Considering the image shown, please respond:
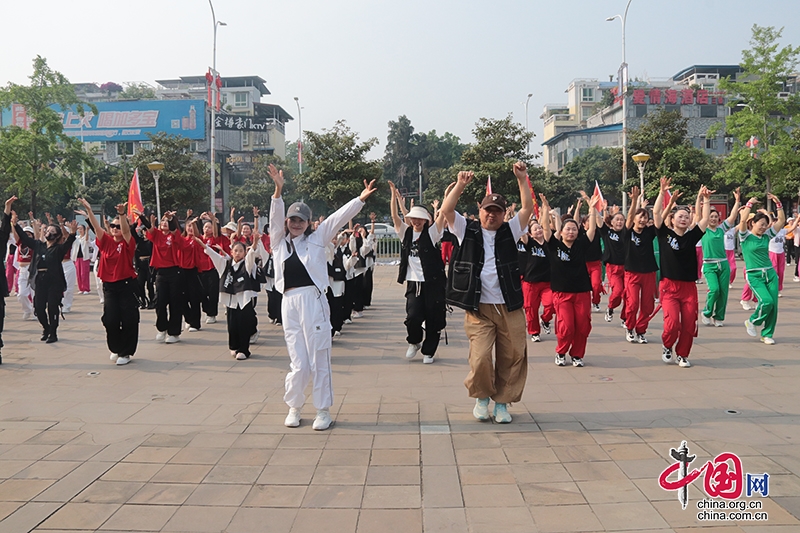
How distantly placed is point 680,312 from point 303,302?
4.77m

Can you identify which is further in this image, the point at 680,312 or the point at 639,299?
the point at 639,299

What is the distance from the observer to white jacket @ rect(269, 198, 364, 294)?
18.5ft

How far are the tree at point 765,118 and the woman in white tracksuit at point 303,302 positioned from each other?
24244 mm

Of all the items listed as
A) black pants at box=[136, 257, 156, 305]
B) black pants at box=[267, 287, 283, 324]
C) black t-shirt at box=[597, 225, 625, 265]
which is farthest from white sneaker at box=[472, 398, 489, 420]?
black pants at box=[136, 257, 156, 305]

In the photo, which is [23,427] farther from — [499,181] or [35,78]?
[35,78]

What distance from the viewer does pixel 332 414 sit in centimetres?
606

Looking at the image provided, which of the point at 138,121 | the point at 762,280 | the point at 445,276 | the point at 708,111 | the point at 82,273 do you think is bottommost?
the point at 82,273

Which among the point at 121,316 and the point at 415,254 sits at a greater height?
the point at 415,254

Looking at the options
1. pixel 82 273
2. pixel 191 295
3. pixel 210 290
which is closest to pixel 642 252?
pixel 191 295

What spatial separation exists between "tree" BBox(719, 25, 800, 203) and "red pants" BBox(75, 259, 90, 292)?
76.8 feet

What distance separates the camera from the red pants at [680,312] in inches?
302

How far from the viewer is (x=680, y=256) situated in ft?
25.3

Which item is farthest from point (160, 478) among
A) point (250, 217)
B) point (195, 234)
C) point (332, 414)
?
point (250, 217)

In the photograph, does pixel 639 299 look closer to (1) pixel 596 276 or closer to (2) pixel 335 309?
(1) pixel 596 276
